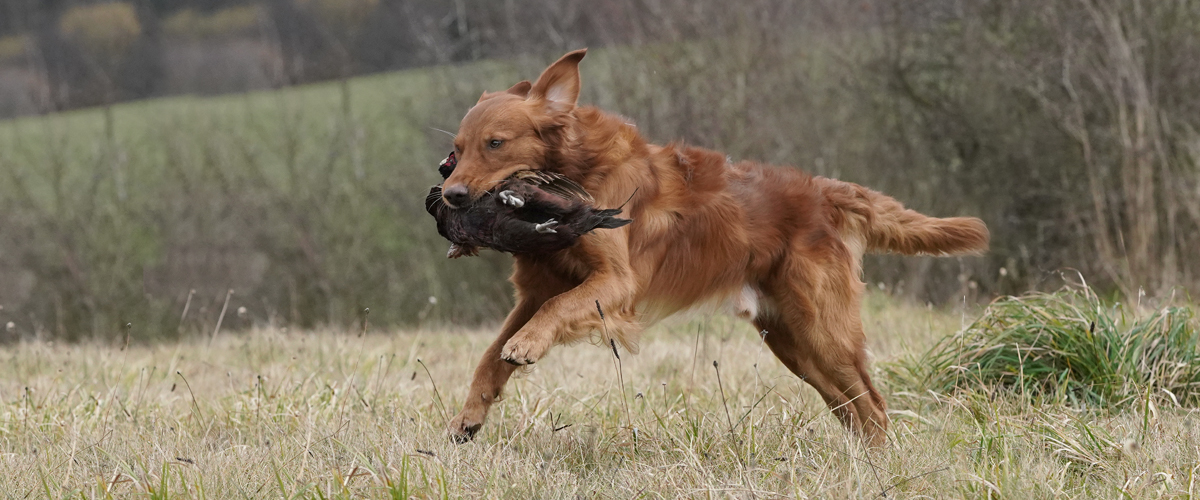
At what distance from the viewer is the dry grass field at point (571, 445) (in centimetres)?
292

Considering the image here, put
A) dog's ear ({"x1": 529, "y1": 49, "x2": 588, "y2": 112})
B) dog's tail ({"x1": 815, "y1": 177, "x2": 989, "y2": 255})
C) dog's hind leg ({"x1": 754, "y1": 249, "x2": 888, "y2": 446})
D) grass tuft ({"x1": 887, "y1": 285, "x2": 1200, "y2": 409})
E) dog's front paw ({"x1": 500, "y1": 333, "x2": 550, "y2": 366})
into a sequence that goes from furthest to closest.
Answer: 1. dog's tail ({"x1": 815, "y1": 177, "x2": 989, "y2": 255})
2. grass tuft ({"x1": 887, "y1": 285, "x2": 1200, "y2": 409})
3. dog's hind leg ({"x1": 754, "y1": 249, "x2": 888, "y2": 446})
4. dog's ear ({"x1": 529, "y1": 49, "x2": 588, "y2": 112})
5. dog's front paw ({"x1": 500, "y1": 333, "x2": 550, "y2": 366})

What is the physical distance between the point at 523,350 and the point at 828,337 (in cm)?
154

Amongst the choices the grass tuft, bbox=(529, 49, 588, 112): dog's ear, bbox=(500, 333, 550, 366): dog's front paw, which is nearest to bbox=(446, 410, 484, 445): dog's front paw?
bbox=(500, 333, 550, 366): dog's front paw

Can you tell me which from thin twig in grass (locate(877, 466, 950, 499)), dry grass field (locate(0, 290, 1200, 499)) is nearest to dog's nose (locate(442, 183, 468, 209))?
dry grass field (locate(0, 290, 1200, 499))

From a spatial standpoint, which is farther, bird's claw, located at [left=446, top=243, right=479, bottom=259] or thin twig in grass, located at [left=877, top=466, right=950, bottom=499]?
bird's claw, located at [left=446, top=243, right=479, bottom=259]

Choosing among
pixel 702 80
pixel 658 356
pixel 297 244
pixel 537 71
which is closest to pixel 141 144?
pixel 297 244

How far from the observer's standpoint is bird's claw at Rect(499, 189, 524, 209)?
10.5 feet

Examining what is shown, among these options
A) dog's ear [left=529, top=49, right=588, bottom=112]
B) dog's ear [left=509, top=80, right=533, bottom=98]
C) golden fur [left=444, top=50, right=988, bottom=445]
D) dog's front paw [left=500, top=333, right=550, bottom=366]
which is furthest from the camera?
dog's ear [left=509, top=80, right=533, bottom=98]

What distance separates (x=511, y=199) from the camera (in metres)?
3.21

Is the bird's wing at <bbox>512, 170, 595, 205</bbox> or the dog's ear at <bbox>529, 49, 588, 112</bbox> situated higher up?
the dog's ear at <bbox>529, 49, 588, 112</bbox>

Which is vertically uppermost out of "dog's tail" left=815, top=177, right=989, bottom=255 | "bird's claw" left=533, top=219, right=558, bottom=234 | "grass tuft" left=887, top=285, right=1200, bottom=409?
"bird's claw" left=533, top=219, right=558, bottom=234

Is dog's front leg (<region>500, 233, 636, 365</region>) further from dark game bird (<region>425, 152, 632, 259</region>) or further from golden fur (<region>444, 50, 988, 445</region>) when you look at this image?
dark game bird (<region>425, 152, 632, 259</region>)

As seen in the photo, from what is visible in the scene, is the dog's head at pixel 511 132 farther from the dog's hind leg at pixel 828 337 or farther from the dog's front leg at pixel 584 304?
the dog's hind leg at pixel 828 337

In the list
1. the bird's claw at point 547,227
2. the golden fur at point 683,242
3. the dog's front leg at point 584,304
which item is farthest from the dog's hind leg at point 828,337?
the bird's claw at point 547,227
